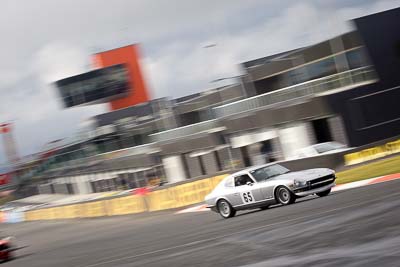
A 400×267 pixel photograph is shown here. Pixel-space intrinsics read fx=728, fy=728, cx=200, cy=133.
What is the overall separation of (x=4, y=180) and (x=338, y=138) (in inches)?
3187

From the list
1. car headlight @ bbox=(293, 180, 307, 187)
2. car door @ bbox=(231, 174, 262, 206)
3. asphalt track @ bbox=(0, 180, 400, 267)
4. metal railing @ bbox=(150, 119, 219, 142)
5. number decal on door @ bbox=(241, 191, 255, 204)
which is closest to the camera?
asphalt track @ bbox=(0, 180, 400, 267)

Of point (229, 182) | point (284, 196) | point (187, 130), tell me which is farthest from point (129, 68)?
point (284, 196)

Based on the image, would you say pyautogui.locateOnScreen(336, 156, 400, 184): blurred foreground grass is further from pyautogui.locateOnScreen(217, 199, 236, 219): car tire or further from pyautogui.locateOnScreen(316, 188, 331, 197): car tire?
pyautogui.locateOnScreen(217, 199, 236, 219): car tire

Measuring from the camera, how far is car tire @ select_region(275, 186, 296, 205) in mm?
19087

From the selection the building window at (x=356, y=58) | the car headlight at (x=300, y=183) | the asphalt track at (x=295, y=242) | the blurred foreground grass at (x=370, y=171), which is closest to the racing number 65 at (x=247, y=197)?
the car headlight at (x=300, y=183)

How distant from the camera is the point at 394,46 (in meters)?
42.4

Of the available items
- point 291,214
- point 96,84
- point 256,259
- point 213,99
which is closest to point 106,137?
point 96,84

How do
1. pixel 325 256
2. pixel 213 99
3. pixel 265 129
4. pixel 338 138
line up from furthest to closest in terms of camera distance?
1. pixel 213 99
2. pixel 265 129
3. pixel 338 138
4. pixel 325 256

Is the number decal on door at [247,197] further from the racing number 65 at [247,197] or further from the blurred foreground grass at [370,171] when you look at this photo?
the blurred foreground grass at [370,171]

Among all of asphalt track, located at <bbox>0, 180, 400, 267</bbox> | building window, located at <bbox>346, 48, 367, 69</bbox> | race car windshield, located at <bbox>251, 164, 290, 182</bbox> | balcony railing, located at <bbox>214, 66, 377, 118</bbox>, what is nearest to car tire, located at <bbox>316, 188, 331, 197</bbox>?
race car windshield, located at <bbox>251, 164, 290, 182</bbox>

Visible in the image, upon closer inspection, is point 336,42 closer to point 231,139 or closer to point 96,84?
point 231,139

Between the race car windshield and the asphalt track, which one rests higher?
the race car windshield

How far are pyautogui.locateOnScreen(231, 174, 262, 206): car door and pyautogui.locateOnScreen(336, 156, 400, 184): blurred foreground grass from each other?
4.96 meters

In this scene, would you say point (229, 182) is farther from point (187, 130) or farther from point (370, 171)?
point (187, 130)
